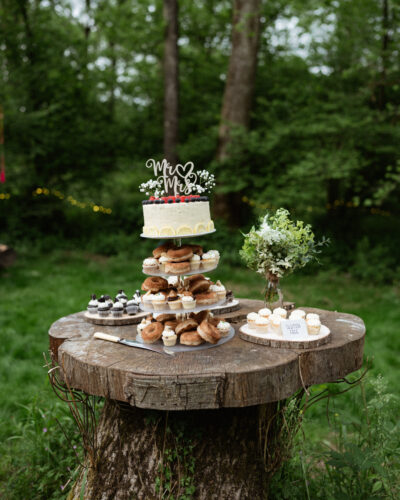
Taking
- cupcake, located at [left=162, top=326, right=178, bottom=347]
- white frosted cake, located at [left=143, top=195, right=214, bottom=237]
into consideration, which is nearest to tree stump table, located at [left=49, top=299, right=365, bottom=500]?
cupcake, located at [left=162, top=326, right=178, bottom=347]

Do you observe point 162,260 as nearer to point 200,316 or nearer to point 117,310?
point 200,316

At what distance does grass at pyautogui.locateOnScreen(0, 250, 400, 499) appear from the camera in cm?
331

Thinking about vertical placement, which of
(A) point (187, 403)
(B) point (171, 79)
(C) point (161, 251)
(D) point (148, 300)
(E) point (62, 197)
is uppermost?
(B) point (171, 79)

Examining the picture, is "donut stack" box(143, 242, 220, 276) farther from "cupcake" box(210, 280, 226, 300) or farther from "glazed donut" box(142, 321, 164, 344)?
"glazed donut" box(142, 321, 164, 344)

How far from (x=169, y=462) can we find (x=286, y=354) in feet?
2.90

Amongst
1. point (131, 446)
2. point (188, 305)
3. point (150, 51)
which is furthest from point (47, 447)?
point (150, 51)

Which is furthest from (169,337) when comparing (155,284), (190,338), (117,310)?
(117,310)

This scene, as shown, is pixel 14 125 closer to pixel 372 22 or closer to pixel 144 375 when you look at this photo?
pixel 372 22

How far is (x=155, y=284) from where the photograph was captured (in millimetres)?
2547

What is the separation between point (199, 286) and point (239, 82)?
7212mm

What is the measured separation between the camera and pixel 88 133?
1043 centimetres

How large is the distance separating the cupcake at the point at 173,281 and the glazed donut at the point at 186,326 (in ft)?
0.79

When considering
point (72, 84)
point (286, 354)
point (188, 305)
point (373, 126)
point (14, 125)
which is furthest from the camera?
point (72, 84)

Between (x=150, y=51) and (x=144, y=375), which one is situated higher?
(x=150, y=51)
